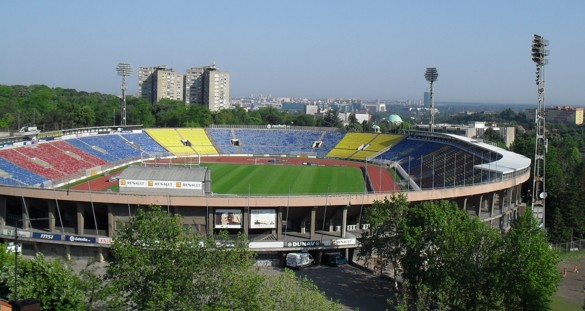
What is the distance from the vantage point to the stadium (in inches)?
1550

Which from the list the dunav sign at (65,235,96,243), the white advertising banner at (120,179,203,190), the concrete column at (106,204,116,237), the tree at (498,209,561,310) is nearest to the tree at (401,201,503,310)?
the tree at (498,209,561,310)

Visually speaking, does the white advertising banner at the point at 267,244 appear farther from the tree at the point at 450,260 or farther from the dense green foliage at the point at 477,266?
the dense green foliage at the point at 477,266

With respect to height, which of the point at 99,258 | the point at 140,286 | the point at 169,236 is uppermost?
the point at 169,236

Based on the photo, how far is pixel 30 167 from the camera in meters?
56.4

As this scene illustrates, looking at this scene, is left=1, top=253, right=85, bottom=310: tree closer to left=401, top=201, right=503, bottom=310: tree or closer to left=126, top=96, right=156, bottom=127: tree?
left=401, top=201, right=503, bottom=310: tree

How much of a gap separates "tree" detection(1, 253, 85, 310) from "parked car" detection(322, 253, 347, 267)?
18.0 metres

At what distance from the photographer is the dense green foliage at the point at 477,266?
83.7ft

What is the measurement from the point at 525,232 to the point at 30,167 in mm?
46169

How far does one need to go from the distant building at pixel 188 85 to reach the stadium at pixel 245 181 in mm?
90747

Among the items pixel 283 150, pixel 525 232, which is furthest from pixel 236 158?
pixel 525 232

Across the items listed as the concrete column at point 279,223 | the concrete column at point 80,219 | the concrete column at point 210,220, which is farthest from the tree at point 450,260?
the concrete column at point 80,219

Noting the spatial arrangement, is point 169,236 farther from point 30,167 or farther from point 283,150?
point 283,150

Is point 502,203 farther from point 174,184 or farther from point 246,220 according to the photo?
point 174,184

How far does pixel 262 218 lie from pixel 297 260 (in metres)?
4.47
